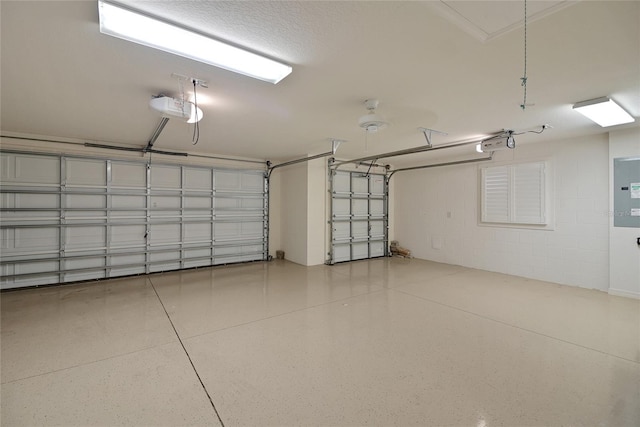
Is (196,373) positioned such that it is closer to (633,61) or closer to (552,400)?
(552,400)

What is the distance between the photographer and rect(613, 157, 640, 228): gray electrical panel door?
156 inches

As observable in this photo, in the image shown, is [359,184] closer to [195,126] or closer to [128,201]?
[195,126]

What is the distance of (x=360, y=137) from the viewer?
4.59 metres

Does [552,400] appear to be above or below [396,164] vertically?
below

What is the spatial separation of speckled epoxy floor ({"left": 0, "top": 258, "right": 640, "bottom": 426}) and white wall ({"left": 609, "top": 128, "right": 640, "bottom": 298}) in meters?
0.29

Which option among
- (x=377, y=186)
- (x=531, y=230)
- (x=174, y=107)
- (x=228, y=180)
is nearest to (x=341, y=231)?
(x=377, y=186)

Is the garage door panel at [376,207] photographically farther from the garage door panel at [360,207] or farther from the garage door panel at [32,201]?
the garage door panel at [32,201]

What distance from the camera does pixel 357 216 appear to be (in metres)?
6.86

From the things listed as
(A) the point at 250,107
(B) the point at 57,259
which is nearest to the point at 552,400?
(A) the point at 250,107

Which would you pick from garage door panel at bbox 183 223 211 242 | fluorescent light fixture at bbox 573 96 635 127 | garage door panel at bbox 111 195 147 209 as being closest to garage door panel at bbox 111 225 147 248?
garage door panel at bbox 111 195 147 209

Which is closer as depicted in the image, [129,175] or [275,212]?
[129,175]

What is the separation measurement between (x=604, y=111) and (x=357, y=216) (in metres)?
4.55

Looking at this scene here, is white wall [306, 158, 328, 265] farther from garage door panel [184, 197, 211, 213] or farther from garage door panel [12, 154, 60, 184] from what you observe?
garage door panel [12, 154, 60, 184]

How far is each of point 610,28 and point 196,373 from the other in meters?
3.73
